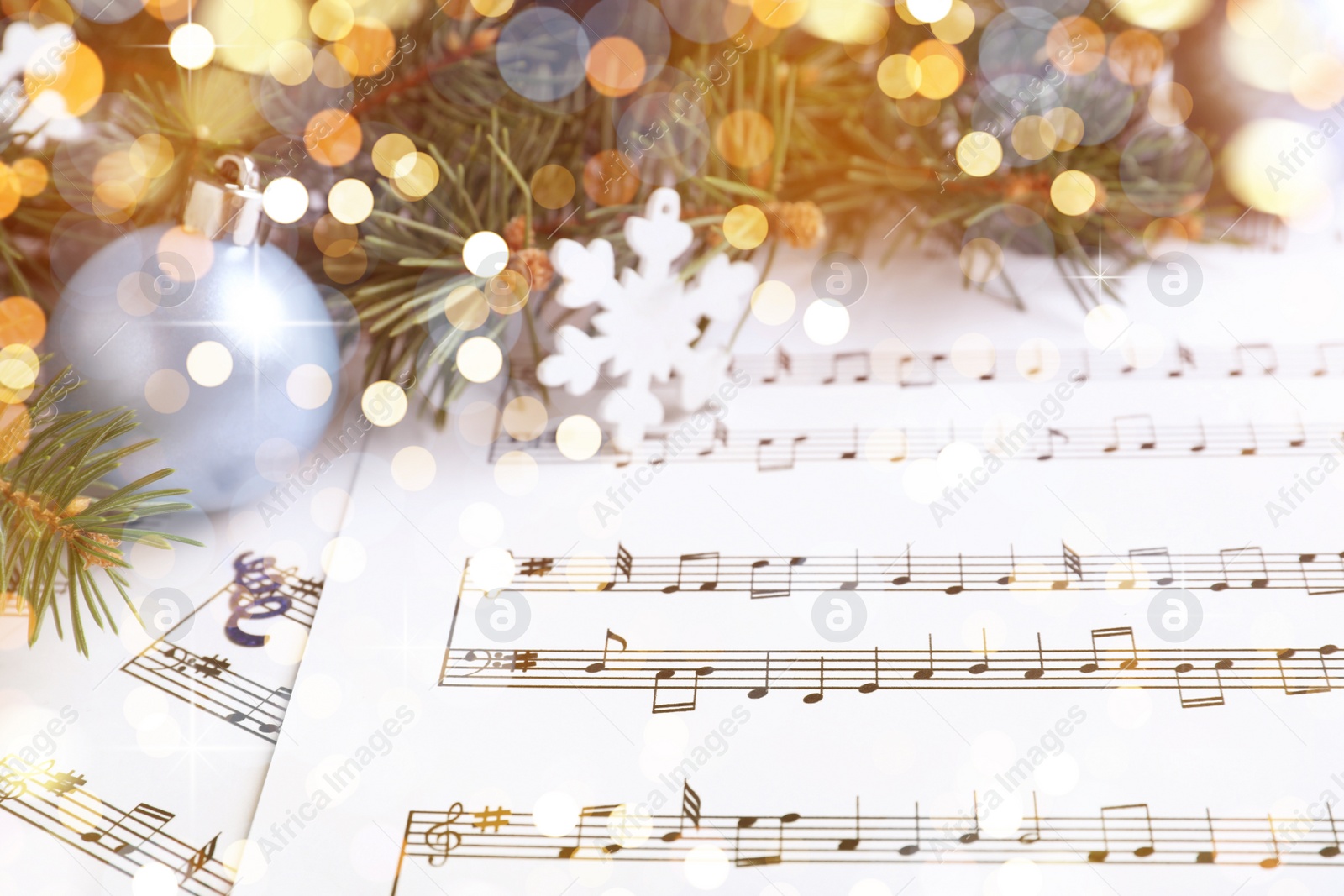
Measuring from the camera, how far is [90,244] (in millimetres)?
583

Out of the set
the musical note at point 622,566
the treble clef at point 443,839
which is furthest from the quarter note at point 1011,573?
the treble clef at point 443,839

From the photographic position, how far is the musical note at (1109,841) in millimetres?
440

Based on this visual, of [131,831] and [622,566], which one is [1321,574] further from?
[131,831]

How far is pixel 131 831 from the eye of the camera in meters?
0.47

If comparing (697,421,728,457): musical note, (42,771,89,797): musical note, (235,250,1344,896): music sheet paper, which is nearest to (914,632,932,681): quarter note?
(235,250,1344,896): music sheet paper

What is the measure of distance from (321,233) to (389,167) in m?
0.07

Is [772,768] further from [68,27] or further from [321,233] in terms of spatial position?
[68,27]

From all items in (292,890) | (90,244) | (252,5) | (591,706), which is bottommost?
(292,890)

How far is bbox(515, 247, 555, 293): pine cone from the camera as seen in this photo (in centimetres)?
62

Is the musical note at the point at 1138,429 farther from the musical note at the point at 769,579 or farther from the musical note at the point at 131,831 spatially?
the musical note at the point at 131,831

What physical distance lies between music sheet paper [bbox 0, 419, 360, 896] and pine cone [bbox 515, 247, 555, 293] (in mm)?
197

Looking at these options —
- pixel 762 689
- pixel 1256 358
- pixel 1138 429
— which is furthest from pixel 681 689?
pixel 1256 358

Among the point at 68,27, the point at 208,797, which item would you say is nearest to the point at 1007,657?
the point at 208,797

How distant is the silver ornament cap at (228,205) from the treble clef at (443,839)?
34 centimetres
